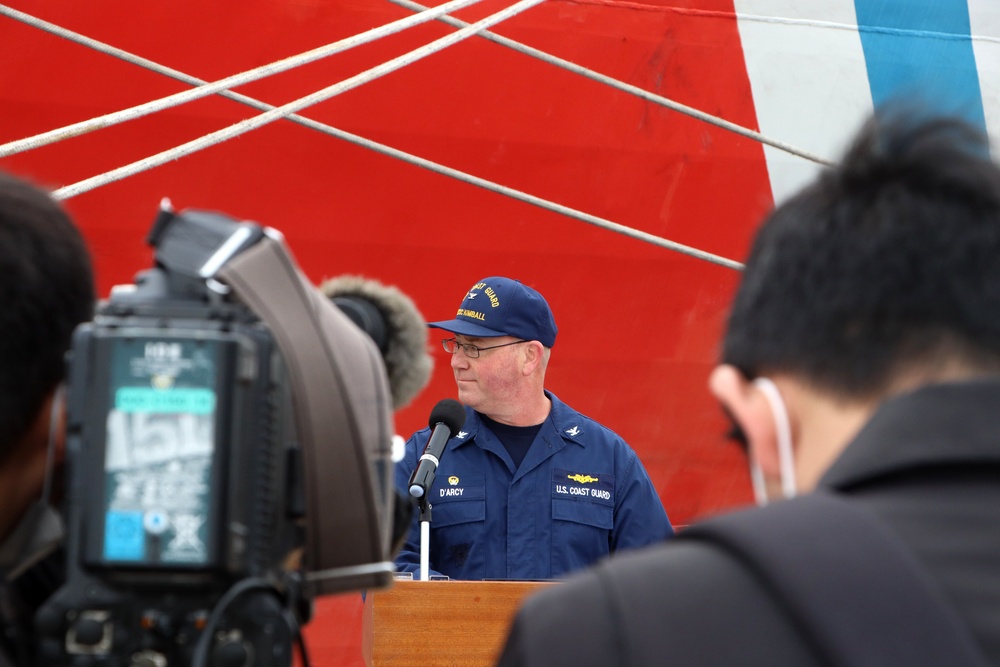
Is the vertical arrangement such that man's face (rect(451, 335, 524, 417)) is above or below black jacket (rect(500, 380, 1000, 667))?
below

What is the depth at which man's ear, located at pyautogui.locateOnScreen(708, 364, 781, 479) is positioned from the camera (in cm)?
83

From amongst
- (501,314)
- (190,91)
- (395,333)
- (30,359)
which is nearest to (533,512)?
(501,314)

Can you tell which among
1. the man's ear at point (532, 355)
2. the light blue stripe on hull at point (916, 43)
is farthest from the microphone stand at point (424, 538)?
the light blue stripe on hull at point (916, 43)

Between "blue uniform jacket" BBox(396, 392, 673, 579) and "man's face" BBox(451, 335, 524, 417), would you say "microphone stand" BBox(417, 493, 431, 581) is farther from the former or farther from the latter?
"man's face" BBox(451, 335, 524, 417)

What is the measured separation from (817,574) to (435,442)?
2.28 meters

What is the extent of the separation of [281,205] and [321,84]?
46cm

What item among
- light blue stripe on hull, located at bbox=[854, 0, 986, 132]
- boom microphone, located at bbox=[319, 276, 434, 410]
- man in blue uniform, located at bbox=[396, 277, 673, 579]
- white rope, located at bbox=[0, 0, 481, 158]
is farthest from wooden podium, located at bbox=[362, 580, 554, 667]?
light blue stripe on hull, located at bbox=[854, 0, 986, 132]

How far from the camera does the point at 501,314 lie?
136 inches

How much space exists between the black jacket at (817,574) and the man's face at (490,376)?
2560 mm

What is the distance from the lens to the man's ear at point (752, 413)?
83cm

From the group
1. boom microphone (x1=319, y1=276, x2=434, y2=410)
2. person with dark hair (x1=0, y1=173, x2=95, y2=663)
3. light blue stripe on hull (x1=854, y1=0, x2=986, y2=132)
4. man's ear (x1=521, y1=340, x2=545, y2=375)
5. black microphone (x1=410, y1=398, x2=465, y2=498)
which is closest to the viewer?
person with dark hair (x1=0, y1=173, x2=95, y2=663)

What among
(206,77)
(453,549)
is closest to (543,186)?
(206,77)

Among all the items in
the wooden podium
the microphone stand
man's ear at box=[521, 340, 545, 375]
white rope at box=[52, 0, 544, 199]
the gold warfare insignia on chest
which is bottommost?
the wooden podium

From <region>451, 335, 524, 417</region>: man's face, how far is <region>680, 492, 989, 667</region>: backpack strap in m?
2.61
